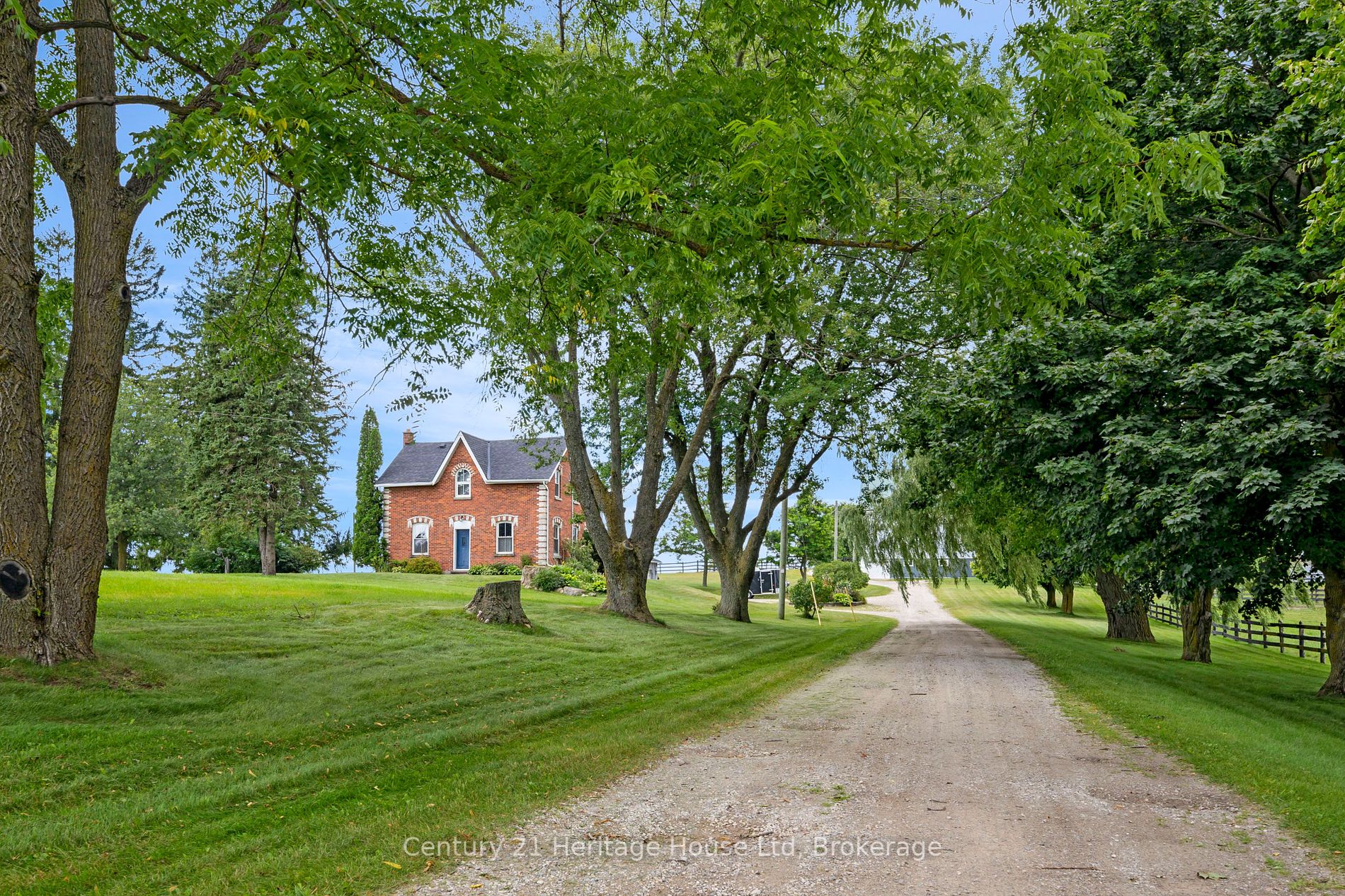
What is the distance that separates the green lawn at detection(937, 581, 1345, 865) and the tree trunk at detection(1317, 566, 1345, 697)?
41cm

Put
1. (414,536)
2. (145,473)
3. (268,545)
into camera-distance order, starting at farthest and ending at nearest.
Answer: (414,536)
(145,473)
(268,545)

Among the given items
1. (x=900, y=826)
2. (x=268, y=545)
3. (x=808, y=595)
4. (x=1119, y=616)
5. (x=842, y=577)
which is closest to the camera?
(x=900, y=826)

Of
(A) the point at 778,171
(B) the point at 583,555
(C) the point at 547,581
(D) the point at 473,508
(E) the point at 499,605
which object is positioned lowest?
(C) the point at 547,581

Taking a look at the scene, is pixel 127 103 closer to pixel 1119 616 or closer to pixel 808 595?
pixel 1119 616

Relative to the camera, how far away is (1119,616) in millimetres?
29828

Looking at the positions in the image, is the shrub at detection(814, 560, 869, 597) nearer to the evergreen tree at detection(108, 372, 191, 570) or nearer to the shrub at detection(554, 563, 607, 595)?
the shrub at detection(554, 563, 607, 595)

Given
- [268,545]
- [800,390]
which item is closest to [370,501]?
[268,545]

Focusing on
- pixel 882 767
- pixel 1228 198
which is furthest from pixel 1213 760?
pixel 1228 198

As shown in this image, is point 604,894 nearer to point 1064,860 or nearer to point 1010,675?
point 1064,860

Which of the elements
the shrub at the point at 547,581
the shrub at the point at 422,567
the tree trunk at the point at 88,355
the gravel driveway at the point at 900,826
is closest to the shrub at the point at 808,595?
the shrub at the point at 547,581

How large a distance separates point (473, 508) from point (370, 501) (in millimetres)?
5899

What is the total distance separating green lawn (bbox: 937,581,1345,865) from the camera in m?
7.07

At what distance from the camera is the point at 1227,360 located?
1211 cm

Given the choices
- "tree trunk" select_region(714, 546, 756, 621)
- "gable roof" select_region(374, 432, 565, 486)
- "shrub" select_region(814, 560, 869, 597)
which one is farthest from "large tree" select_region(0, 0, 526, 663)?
"shrub" select_region(814, 560, 869, 597)
